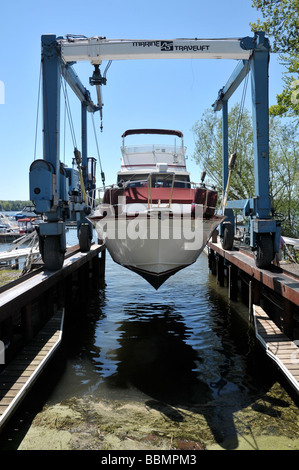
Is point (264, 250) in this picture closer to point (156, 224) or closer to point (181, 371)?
point (156, 224)

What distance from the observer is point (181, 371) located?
6402mm

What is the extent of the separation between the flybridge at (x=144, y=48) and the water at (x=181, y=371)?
20.4ft

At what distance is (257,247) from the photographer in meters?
7.87

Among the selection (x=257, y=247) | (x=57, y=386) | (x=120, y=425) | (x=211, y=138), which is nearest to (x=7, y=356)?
(x=57, y=386)

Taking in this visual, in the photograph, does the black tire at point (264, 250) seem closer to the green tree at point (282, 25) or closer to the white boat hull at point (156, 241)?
the white boat hull at point (156, 241)

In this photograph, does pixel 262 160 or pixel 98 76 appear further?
pixel 98 76

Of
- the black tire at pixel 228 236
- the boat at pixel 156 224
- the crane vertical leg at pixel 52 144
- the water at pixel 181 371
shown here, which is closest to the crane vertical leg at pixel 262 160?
the boat at pixel 156 224

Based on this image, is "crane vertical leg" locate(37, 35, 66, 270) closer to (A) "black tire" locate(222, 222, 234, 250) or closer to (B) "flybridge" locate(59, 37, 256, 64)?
(B) "flybridge" locate(59, 37, 256, 64)

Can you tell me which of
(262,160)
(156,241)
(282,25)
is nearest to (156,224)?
(156,241)

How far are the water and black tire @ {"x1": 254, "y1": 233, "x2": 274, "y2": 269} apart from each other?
63.5 inches

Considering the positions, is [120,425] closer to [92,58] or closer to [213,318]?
[213,318]

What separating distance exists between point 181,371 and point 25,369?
2607 mm
